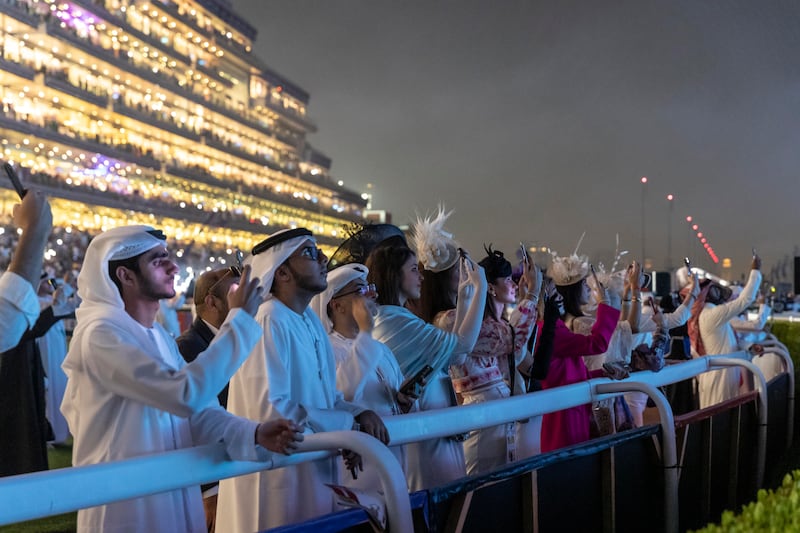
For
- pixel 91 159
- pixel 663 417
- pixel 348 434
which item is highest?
pixel 91 159

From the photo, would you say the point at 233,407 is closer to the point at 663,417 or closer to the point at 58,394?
the point at 663,417

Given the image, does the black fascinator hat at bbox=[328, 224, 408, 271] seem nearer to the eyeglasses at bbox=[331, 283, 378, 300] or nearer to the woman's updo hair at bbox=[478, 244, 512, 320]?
the woman's updo hair at bbox=[478, 244, 512, 320]

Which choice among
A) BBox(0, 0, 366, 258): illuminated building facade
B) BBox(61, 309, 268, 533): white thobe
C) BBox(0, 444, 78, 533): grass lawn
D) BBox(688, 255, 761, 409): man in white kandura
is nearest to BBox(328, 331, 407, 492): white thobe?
BBox(61, 309, 268, 533): white thobe

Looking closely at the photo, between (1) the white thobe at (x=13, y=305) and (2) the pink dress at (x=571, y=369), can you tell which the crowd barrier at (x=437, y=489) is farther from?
(1) the white thobe at (x=13, y=305)

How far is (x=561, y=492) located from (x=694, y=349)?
264 inches

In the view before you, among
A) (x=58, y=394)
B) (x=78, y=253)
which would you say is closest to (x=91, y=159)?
(x=78, y=253)

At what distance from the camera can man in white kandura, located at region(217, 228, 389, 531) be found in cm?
284

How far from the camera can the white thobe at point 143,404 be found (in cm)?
238

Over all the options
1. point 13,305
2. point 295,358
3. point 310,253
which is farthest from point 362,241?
point 13,305

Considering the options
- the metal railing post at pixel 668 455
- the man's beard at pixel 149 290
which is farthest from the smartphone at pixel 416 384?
the man's beard at pixel 149 290

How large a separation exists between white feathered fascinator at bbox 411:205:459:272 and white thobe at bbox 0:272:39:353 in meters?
2.72

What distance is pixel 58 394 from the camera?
31.9 ft

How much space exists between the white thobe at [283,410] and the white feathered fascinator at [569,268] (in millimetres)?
2914

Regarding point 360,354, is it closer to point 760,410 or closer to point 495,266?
point 495,266
